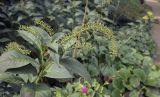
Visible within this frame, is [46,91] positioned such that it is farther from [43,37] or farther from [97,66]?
[97,66]

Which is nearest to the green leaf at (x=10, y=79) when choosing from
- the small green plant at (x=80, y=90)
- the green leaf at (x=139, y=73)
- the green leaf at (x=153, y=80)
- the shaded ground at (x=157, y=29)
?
the small green plant at (x=80, y=90)

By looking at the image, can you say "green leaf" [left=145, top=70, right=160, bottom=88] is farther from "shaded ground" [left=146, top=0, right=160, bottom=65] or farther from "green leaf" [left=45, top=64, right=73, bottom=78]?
"green leaf" [left=45, top=64, right=73, bottom=78]

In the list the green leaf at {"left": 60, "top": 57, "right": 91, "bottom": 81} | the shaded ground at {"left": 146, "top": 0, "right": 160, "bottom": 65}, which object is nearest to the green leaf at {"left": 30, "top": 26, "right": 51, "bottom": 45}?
the green leaf at {"left": 60, "top": 57, "right": 91, "bottom": 81}

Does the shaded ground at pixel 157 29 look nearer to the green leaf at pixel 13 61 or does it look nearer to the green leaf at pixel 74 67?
the green leaf at pixel 74 67

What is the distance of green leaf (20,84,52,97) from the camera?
8.42ft

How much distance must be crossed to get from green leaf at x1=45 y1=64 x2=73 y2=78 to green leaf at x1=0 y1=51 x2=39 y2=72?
15 centimetres

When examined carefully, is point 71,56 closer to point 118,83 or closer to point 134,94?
point 118,83

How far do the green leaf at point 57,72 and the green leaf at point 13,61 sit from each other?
0.50ft

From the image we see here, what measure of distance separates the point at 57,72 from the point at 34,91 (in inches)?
7.9

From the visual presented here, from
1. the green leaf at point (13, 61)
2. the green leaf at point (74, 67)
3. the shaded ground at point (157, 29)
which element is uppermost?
the green leaf at point (13, 61)

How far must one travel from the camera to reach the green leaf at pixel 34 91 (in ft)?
8.42

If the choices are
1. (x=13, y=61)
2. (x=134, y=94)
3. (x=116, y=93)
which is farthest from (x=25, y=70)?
(x=134, y=94)

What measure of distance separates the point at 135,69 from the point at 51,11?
155cm

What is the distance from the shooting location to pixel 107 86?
4.45 meters
